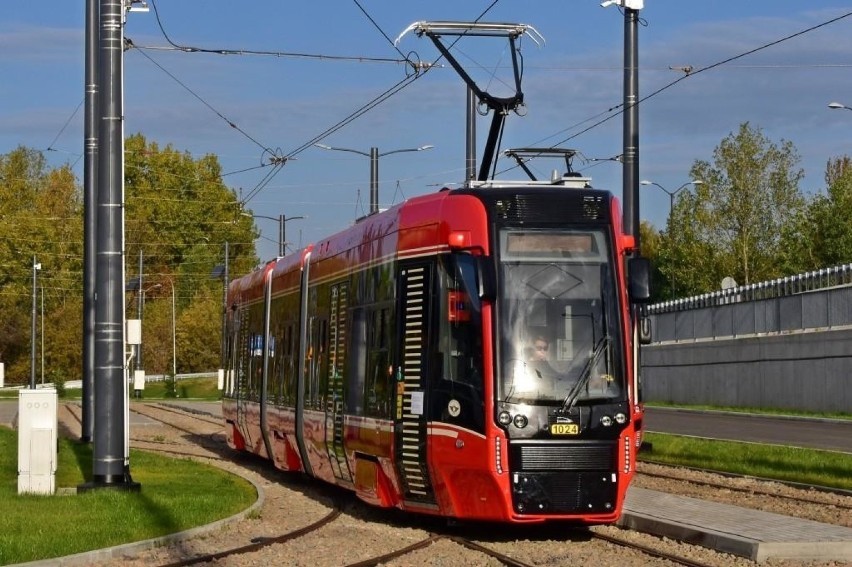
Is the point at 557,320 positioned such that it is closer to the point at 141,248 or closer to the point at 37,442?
the point at 37,442

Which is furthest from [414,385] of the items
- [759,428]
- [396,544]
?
[759,428]

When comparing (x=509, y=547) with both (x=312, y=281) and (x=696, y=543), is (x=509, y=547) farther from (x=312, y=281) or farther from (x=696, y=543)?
(x=312, y=281)

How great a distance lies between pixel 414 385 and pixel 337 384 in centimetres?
303

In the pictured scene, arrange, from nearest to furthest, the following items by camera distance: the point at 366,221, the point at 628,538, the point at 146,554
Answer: the point at 146,554, the point at 628,538, the point at 366,221

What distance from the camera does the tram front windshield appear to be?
13.3 m

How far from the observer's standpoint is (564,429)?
43.6ft

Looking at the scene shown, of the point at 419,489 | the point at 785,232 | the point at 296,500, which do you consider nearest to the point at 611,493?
the point at 419,489

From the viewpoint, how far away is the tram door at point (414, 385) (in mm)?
14078

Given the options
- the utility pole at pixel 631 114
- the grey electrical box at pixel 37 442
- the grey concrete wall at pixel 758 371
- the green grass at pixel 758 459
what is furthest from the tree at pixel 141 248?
the grey electrical box at pixel 37 442

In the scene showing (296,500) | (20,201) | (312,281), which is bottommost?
(296,500)

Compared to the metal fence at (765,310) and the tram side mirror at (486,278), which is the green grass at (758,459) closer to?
the tram side mirror at (486,278)

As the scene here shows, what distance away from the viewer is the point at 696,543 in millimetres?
13234

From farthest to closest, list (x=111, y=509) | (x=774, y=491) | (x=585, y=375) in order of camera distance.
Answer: (x=774, y=491)
(x=111, y=509)
(x=585, y=375)

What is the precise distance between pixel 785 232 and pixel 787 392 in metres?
16.9
